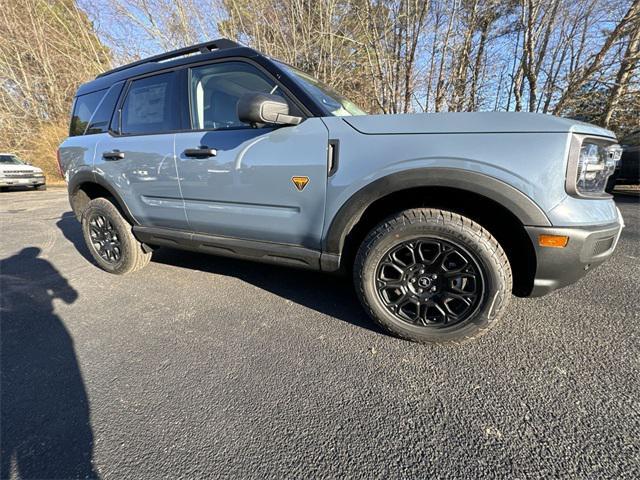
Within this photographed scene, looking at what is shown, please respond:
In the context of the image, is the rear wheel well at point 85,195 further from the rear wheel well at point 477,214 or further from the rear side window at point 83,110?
the rear wheel well at point 477,214

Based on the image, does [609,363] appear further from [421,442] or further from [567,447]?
[421,442]

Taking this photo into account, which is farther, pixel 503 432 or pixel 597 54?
pixel 597 54

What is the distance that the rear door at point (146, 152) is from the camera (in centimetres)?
243

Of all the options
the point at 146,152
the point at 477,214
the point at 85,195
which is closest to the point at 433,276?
the point at 477,214

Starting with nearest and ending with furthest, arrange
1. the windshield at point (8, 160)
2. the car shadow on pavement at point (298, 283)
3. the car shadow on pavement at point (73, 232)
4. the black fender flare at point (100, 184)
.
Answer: the car shadow on pavement at point (298, 283) < the black fender flare at point (100, 184) < the car shadow on pavement at point (73, 232) < the windshield at point (8, 160)

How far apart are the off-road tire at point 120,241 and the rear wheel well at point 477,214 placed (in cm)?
226

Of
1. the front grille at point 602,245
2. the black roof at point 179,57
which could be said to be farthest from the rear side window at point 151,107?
the front grille at point 602,245

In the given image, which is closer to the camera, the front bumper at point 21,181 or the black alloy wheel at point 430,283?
the black alloy wheel at point 430,283

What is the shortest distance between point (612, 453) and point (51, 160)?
22.0 metres

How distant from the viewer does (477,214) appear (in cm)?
185

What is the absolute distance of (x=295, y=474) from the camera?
1.15 m

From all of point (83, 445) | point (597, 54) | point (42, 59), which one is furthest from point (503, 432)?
point (42, 59)

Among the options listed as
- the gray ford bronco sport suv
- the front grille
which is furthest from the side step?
the front grille

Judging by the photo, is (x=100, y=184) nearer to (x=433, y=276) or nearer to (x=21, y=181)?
(x=433, y=276)
